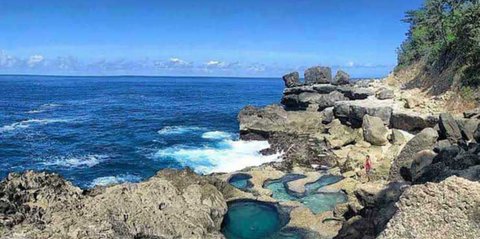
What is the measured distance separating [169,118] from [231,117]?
11.3 meters

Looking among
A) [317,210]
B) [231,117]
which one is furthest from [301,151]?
[231,117]

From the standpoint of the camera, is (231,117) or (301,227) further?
(231,117)

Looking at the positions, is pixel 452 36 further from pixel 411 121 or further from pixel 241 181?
pixel 241 181

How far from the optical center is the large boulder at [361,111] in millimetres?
46500

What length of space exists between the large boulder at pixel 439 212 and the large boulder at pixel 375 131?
32.1m

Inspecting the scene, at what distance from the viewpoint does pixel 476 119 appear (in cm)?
3362

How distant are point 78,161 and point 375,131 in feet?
101

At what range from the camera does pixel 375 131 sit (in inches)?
1673

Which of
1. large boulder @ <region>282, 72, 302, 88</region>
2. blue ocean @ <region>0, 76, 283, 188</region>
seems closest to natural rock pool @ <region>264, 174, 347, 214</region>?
blue ocean @ <region>0, 76, 283, 188</region>

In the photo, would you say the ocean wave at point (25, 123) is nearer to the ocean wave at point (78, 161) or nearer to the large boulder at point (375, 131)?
the ocean wave at point (78, 161)

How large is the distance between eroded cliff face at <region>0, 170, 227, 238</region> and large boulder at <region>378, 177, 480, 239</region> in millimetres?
13064

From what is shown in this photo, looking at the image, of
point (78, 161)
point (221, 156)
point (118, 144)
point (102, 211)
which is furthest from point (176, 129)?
point (102, 211)

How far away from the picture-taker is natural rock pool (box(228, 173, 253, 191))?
3401 centimetres

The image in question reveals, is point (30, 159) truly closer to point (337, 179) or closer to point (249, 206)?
point (249, 206)
